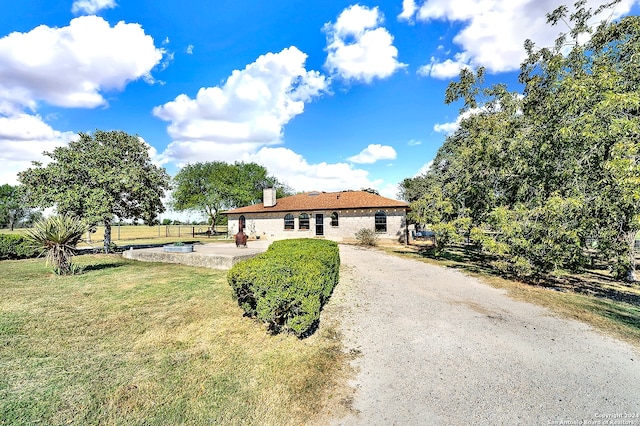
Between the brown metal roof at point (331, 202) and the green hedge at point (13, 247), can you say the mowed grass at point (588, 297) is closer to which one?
A: the brown metal roof at point (331, 202)

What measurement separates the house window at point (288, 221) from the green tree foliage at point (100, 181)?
1044 centimetres

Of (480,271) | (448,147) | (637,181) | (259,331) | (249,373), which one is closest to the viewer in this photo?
(249,373)

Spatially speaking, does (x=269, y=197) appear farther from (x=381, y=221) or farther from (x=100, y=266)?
(x=100, y=266)

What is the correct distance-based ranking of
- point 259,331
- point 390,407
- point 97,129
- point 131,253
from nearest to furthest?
point 390,407
point 259,331
point 131,253
point 97,129

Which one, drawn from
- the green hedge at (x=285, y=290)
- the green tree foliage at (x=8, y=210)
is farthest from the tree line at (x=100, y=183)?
the green tree foliage at (x=8, y=210)

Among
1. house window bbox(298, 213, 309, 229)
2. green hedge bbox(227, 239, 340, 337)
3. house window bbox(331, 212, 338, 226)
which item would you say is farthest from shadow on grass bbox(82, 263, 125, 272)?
house window bbox(331, 212, 338, 226)

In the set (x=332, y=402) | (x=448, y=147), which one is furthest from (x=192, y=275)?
(x=448, y=147)

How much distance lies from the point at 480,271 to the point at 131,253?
1700 centimetres

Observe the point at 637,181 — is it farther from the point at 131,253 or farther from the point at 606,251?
the point at 131,253

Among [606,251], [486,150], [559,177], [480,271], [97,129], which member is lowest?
[480,271]

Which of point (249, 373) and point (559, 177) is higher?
point (559, 177)

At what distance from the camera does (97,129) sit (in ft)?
57.4

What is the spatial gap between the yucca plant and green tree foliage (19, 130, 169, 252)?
5.69 m

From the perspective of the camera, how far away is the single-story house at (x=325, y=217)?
74.7 ft
